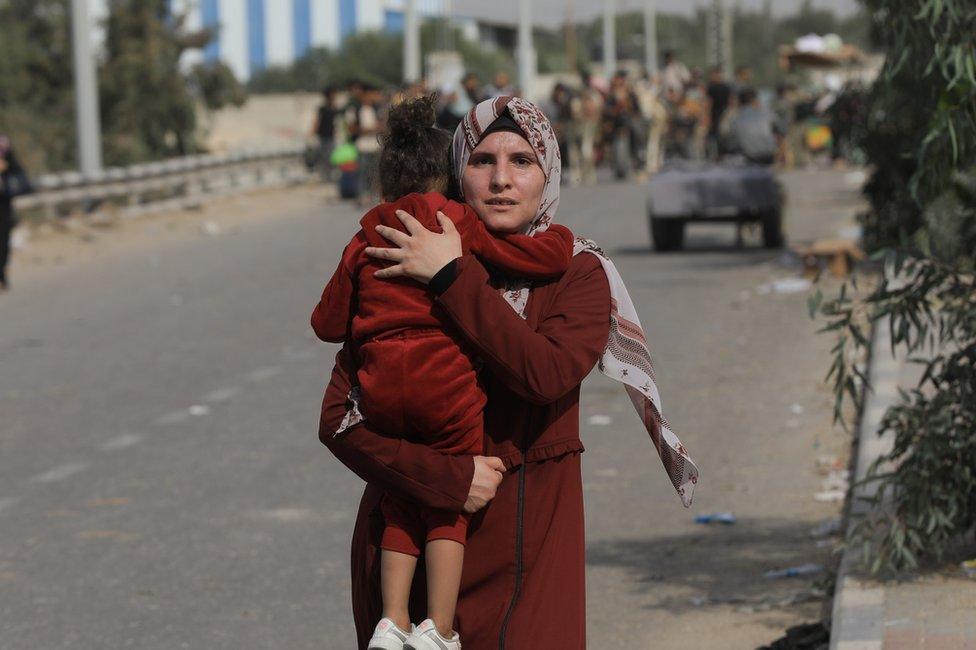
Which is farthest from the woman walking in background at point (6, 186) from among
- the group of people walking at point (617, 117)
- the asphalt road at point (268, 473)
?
the group of people walking at point (617, 117)

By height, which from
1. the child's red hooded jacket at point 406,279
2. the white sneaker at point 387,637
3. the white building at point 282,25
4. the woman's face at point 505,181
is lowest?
the white sneaker at point 387,637

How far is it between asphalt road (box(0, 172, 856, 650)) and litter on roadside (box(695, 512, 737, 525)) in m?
0.08

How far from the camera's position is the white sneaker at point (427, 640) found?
137 inches

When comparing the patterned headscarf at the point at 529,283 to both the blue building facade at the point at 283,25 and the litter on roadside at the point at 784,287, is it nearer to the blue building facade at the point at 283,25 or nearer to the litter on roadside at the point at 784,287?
the litter on roadside at the point at 784,287

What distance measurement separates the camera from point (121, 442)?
9.76 meters

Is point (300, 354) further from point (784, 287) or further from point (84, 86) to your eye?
point (84, 86)

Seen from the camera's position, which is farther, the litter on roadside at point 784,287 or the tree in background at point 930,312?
the litter on roadside at point 784,287

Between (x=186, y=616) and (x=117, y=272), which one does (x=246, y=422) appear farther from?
(x=117, y=272)

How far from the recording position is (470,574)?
3598 millimetres

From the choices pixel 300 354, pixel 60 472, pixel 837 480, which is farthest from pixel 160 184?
pixel 837 480

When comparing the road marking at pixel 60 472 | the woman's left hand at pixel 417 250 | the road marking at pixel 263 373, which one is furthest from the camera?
the road marking at pixel 263 373

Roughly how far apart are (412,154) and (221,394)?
7.86 meters

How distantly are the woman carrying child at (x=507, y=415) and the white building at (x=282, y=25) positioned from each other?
3241 inches

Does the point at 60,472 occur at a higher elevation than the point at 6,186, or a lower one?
lower
